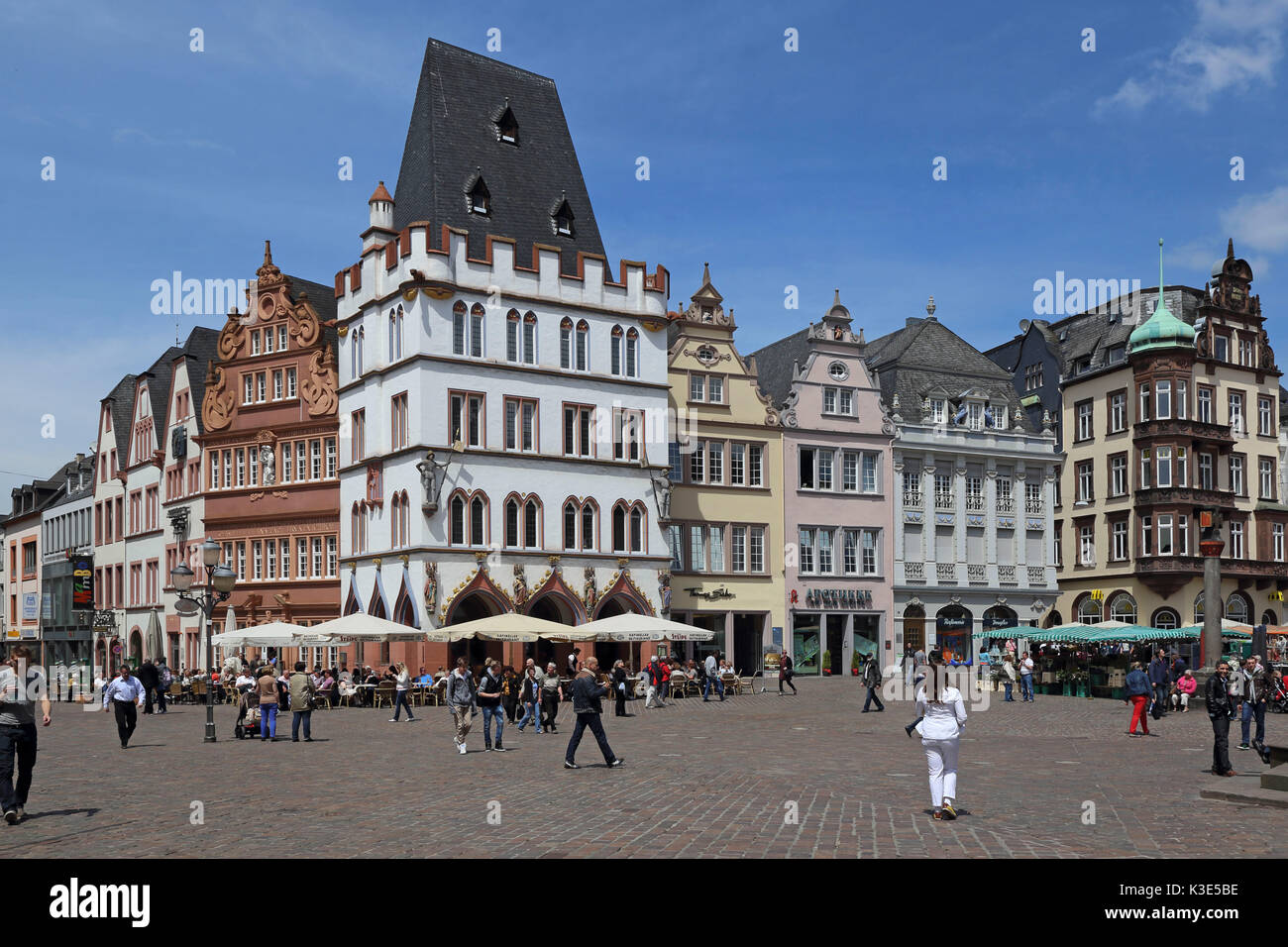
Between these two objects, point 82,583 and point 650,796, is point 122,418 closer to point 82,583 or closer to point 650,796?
point 82,583

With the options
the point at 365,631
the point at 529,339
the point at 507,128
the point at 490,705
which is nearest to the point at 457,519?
the point at 529,339

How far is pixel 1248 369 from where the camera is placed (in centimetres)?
6738

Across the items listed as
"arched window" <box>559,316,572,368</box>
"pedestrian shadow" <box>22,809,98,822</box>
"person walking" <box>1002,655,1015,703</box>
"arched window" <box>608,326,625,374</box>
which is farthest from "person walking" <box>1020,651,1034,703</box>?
"pedestrian shadow" <box>22,809,98,822</box>

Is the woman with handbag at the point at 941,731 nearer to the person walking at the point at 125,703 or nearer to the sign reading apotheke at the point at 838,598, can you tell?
the person walking at the point at 125,703

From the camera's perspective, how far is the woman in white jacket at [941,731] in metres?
14.6

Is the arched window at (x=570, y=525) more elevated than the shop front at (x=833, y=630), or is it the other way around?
the arched window at (x=570, y=525)

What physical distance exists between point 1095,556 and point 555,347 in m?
31.7

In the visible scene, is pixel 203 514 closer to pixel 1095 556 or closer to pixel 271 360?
pixel 271 360

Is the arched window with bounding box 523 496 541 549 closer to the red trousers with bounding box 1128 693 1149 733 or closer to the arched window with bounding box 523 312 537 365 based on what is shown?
the arched window with bounding box 523 312 537 365

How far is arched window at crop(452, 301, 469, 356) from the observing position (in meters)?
48.8

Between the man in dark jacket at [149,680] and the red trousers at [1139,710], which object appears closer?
the red trousers at [1139,710]

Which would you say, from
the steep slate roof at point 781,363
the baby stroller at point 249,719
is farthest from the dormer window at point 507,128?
the baby stroller at point 249,719

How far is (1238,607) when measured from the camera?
218ft

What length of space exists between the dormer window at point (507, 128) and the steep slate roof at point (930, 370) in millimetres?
21097
